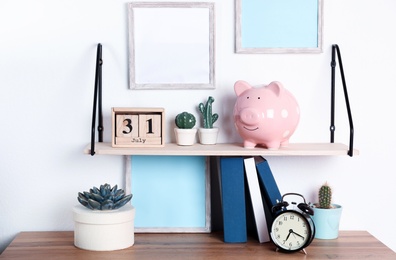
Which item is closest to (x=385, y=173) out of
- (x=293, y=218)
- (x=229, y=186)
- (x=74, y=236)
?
(x=293, y=218)

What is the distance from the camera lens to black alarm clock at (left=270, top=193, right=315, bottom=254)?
1.47 m

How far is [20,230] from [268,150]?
728 millimetres

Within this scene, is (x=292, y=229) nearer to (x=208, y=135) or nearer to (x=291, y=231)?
(x=291, y=231)

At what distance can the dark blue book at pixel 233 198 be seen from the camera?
1.56 meters

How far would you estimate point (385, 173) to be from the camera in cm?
169

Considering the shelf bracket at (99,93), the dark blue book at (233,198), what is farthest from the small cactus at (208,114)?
the shelf bracket at (99,93)

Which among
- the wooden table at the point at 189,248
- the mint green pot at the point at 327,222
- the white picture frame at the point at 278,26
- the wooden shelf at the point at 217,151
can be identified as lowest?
the wooden table at the point at 189,248

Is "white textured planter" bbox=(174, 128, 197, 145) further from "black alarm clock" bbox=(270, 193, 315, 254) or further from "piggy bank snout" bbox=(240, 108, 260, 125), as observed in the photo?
"black alarm clock" bbox=(270, 193, 315, 254)

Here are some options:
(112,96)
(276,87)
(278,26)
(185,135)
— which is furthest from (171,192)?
(278,26)

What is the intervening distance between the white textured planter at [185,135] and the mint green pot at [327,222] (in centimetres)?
38

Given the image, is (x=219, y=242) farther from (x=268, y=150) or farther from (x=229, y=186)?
(x=268, y=150)

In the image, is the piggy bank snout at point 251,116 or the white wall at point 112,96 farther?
the white wall at point 112,96

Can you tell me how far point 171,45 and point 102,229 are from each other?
1.71 ft

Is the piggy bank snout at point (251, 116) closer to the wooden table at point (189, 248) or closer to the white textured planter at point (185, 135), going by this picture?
the white textured planter at point (185, 135)
